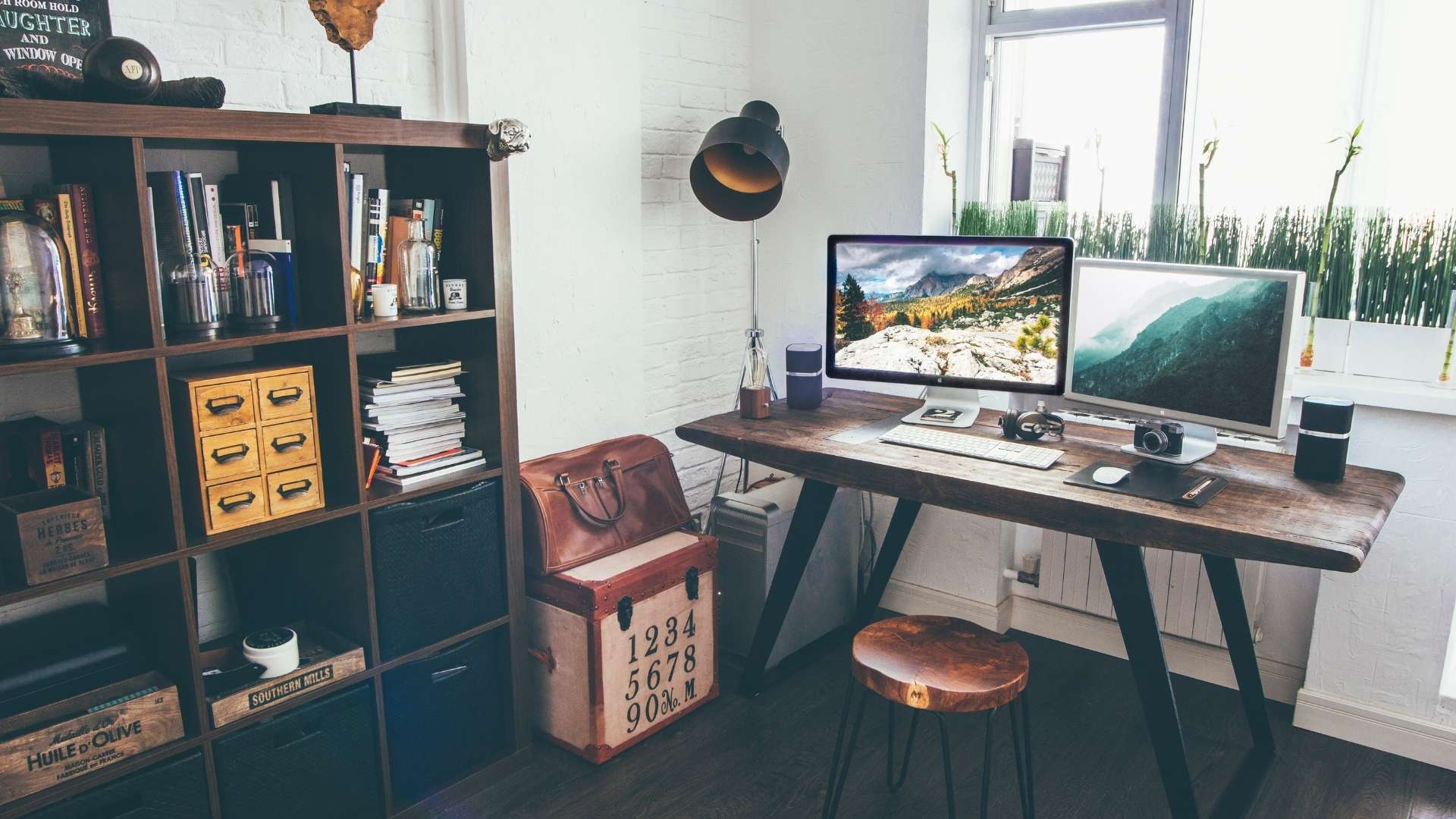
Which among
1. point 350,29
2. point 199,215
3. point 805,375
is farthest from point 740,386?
point 199,215

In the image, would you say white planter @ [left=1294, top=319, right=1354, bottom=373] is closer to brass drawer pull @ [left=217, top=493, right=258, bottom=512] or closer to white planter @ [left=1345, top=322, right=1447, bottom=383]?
white planter @ [left=1345, top=322, right=1447, bottom=383]

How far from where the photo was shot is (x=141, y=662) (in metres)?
2.05

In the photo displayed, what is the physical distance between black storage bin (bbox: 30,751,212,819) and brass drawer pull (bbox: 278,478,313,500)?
0.50 m

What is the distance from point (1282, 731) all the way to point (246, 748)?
2.44 m

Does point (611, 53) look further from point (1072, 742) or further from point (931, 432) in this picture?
point (1072, 742)

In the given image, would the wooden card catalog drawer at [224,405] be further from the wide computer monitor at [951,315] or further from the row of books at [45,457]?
the wide computer monitor at [951,315]

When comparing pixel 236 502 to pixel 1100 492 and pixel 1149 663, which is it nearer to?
pixel 1100 492

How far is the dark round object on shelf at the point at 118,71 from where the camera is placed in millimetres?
1710

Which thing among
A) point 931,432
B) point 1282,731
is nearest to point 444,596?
point 931,432

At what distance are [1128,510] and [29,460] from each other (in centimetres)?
206

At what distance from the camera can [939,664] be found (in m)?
1.99

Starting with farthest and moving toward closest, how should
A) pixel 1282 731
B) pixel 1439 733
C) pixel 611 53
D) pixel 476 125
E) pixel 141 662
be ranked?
1. pixel 611 53
2. pixel 1282 731
3. pixel 1439 733
4. pixel 476 125
5. pixel 141 662

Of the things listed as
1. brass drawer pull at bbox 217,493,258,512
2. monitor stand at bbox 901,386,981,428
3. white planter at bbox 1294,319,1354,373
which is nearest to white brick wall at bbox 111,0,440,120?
brass drawer pull at bbox 217,493,258,512

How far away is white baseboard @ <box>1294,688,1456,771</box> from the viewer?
250 cm
